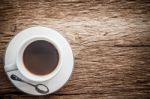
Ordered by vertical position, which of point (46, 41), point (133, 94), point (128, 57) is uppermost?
point (46, 41)

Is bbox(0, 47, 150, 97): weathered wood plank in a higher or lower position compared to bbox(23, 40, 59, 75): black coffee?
lower

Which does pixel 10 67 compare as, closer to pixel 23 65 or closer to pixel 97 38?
pixel 23 65

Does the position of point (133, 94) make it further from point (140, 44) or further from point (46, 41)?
point (46, 41)

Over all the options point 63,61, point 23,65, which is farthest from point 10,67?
point 63,61

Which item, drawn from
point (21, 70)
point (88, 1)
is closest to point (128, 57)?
point (88, 1)

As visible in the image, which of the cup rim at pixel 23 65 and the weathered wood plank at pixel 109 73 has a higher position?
the cup rim at pixel 23 65
